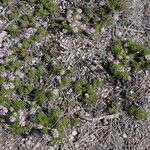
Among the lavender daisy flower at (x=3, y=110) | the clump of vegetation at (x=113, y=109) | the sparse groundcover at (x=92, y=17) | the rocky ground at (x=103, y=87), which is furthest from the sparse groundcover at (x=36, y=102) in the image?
the sparse groundcover at (x=92, y=17)

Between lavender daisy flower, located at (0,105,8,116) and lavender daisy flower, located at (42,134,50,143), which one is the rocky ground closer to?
lavender daisy flower, located at (42,134,50,143)

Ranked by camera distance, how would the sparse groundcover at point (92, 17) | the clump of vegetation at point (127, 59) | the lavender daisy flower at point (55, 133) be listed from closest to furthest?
the lavender daisy flower at point (55, 133) → the clump of vegetation at point (127, 59) → the sparse groundcover at point (92, 17)

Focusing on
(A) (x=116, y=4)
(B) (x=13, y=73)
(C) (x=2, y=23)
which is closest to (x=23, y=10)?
(C) (x=2, y=23)

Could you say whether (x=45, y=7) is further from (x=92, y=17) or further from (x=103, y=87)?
(x=103, y=87)

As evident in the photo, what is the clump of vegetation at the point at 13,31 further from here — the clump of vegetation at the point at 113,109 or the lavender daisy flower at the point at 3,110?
the clump of vegetation at the point at 113,109

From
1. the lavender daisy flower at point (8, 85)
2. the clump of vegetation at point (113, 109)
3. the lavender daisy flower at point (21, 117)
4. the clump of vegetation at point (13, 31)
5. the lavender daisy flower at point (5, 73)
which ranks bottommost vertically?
the clump of vegetation at point (113, 109)

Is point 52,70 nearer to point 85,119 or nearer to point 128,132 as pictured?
point 85,119
